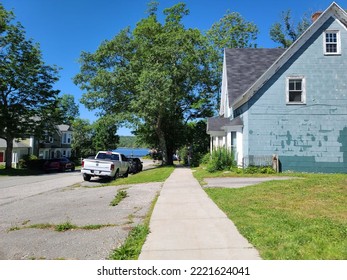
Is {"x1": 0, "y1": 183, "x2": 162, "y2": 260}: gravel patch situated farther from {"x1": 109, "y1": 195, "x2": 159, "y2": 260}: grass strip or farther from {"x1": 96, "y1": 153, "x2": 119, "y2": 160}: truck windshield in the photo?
{"x1": 96, "y1": 153, "x2": 119, "y2": 160}: truck windshield

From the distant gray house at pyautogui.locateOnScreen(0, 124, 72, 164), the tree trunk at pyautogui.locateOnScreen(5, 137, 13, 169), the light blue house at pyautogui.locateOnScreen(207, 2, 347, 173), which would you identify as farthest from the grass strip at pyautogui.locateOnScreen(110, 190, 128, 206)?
the distant gray house at pyautogui.locateOnScreen(0, 124, 72, 164)

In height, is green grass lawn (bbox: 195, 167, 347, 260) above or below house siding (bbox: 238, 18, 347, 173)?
below

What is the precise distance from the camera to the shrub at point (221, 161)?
1983 cm

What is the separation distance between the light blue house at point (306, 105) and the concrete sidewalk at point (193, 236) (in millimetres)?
11506

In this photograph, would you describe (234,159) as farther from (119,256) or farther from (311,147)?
(119,256)

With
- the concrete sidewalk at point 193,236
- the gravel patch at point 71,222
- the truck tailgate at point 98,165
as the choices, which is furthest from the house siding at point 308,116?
the concrete sidewalk at point 193,236

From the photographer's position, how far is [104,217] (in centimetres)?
821

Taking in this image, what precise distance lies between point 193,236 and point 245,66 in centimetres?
2130

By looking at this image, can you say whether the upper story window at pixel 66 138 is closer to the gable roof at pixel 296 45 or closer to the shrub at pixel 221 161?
the shrub at pixel 221 161

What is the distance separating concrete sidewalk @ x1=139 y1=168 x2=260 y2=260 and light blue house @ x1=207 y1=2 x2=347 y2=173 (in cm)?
1151

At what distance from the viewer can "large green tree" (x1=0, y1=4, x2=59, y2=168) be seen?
3186 centimetres

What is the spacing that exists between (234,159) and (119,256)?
17210 mm

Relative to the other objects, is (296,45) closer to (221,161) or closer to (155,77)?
(221,161)

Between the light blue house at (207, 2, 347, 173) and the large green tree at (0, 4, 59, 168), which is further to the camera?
the large green tree at (0, 4, 59, 168)
